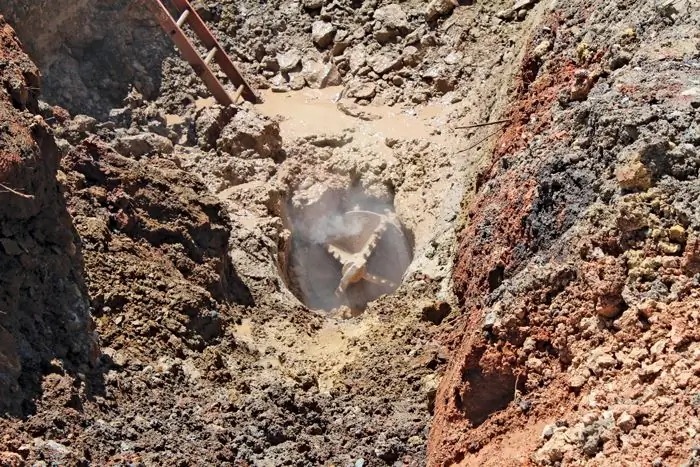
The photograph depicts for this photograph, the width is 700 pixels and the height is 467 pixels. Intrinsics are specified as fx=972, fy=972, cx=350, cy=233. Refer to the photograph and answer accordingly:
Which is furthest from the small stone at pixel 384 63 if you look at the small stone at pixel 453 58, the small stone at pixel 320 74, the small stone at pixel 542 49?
the small stone at pixel 542 49

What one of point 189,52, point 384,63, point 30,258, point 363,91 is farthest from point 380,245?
point 30,258

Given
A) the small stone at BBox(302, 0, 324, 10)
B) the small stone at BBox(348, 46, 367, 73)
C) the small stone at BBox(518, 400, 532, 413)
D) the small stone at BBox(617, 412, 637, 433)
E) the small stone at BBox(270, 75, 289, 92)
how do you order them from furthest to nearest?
the small stone at BBox(302, 0, 324, 10) < the small stone at BBox(270, 75, 289, 92) < the small stone at BBox(348, 46, 367, 73) < the small stone at BBox(518, 400, 532, 413) < the small stone at BBox(617, 412, 637, 433)

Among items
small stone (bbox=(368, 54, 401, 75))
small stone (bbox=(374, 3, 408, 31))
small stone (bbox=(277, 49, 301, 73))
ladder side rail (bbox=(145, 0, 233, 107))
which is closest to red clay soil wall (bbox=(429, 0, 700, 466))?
small stone (bbox=(368, 54, 401, 75))

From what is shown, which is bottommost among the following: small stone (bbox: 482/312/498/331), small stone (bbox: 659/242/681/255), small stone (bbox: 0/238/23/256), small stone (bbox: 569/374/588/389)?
small stone (bbox: 482/312/498/331)

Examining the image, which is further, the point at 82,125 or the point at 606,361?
the point at 82,125

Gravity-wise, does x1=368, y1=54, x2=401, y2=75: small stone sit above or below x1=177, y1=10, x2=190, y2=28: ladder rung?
below

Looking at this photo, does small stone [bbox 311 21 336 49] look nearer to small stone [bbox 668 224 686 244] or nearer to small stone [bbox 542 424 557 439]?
small stone [bbox 668 224 686 244]

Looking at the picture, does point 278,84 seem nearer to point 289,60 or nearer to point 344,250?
point 289,60

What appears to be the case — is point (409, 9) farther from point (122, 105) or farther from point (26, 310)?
point (26, 310)
